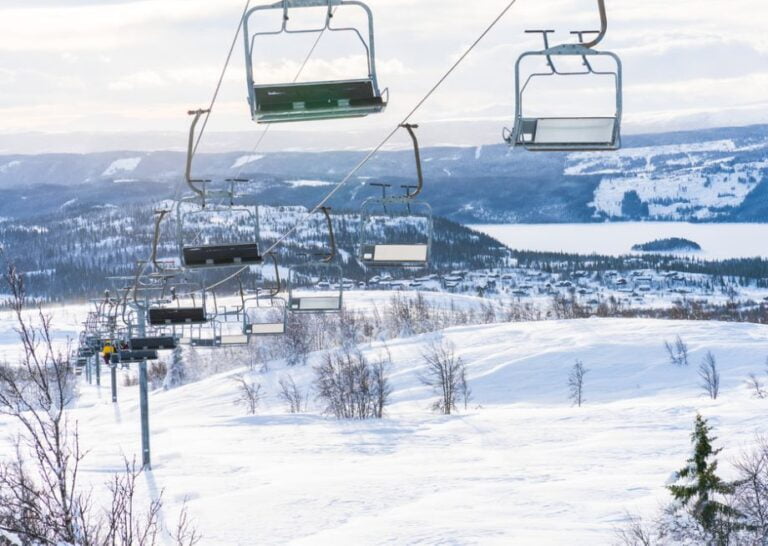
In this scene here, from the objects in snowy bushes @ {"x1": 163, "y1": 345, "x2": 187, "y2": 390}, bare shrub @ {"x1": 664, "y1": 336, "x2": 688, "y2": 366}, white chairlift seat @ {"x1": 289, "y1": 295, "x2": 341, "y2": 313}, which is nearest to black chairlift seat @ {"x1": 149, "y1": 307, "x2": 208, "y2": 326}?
white chairlift seat @ {"x1": 289, "y1": 295, "x2": 341, "y2": 313}

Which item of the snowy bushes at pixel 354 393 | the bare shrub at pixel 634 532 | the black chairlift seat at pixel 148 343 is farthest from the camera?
the snowy bushes at pixel 354 393

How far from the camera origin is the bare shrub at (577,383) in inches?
2965

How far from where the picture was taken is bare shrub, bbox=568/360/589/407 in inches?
2965

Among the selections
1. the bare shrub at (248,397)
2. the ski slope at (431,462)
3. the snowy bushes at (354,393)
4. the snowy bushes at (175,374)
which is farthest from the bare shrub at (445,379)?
the snowy bushes at (175,374)

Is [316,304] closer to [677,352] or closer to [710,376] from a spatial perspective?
[710,376]

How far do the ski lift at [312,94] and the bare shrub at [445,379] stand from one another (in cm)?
5939

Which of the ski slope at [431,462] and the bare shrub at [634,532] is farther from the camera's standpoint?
the bare shrub at [634,532]

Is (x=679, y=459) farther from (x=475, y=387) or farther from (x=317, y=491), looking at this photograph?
(x=475, y=387)

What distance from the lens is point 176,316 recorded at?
840 inches

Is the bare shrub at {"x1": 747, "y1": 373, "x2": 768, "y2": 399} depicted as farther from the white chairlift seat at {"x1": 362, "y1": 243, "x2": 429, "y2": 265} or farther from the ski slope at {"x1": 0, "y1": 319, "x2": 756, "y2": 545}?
the white chairlift seat at {"x1": 362, "y1": 243, "x2": 429, "y2": 265}

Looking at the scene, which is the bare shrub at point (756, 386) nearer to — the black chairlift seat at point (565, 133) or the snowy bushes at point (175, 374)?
the snowy bushes at point (175, 374)

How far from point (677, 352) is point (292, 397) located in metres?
31.9

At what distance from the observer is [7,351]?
150 meters

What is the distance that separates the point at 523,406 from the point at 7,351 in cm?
9812
